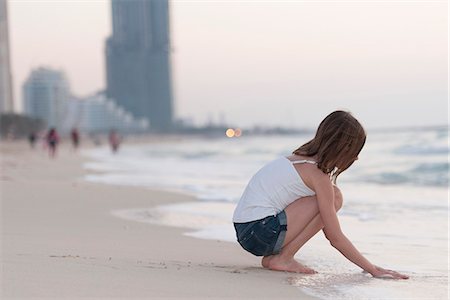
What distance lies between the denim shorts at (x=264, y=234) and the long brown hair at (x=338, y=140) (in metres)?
0.38

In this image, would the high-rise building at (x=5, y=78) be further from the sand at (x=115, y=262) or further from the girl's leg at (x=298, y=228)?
the girl's leg at (x=298, y=228)

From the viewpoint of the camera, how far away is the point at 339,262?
379cm

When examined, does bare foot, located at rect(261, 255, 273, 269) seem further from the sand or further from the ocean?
the ocean

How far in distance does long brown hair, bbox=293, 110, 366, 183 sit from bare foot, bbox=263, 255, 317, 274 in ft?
1.72

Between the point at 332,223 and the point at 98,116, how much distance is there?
149 metres

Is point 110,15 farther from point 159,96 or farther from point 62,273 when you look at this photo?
point 62,273

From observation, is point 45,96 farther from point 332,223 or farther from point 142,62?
point 332,223

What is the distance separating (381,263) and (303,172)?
1.01 m

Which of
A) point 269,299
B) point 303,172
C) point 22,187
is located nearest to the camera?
point 269,299

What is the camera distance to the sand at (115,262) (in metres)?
2.61

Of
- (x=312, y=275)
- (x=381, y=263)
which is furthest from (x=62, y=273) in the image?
(x=381, y=263)

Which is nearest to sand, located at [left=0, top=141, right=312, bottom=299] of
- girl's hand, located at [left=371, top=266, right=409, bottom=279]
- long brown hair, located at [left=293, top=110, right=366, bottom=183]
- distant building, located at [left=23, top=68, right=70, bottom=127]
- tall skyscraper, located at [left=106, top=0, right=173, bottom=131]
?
girl's hand, located at [left=371, top=266, right=409, bottom=279]

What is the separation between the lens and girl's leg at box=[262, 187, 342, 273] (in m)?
3.32

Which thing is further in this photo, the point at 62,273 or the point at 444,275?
the point at 444,275
